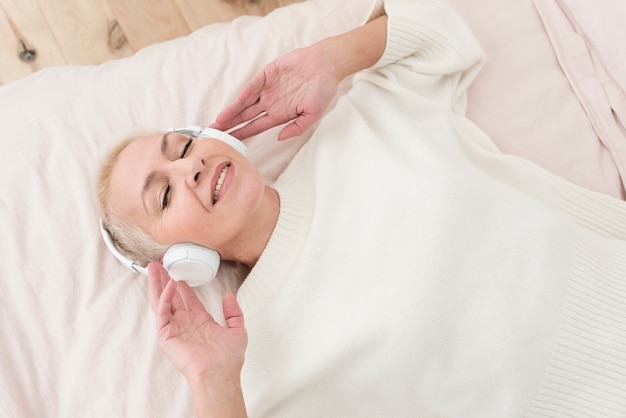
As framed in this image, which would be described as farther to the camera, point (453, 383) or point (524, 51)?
point (524, 51)

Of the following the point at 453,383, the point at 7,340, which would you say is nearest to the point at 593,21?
the point at 453,383

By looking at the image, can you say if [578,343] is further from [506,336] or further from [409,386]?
[409,386]

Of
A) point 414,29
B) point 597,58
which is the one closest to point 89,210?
point 414,29

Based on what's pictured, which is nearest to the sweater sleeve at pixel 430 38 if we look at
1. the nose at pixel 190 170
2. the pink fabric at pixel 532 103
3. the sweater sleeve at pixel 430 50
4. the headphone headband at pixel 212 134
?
the sweater sleeve at pixel 430 50

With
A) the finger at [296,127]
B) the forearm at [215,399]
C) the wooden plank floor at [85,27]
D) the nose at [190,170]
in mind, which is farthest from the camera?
the wooden plank floor at [85,27]

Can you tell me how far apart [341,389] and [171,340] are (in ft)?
1.17

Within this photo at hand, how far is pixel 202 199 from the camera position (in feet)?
3.86

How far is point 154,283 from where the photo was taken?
3.72 ft

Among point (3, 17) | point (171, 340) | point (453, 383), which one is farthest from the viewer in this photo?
point (3, 17)

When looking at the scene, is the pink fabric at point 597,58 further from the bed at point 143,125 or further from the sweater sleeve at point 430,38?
the sweater sleeve at point 430,38

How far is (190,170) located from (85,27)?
1.08 meters

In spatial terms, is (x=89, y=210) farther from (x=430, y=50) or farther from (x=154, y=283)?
(x=430, y=50)

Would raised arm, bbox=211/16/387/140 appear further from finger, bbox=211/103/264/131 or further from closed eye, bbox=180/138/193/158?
closed eye, bbox=180/138/193/158

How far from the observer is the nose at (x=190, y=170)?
1.17 metres
